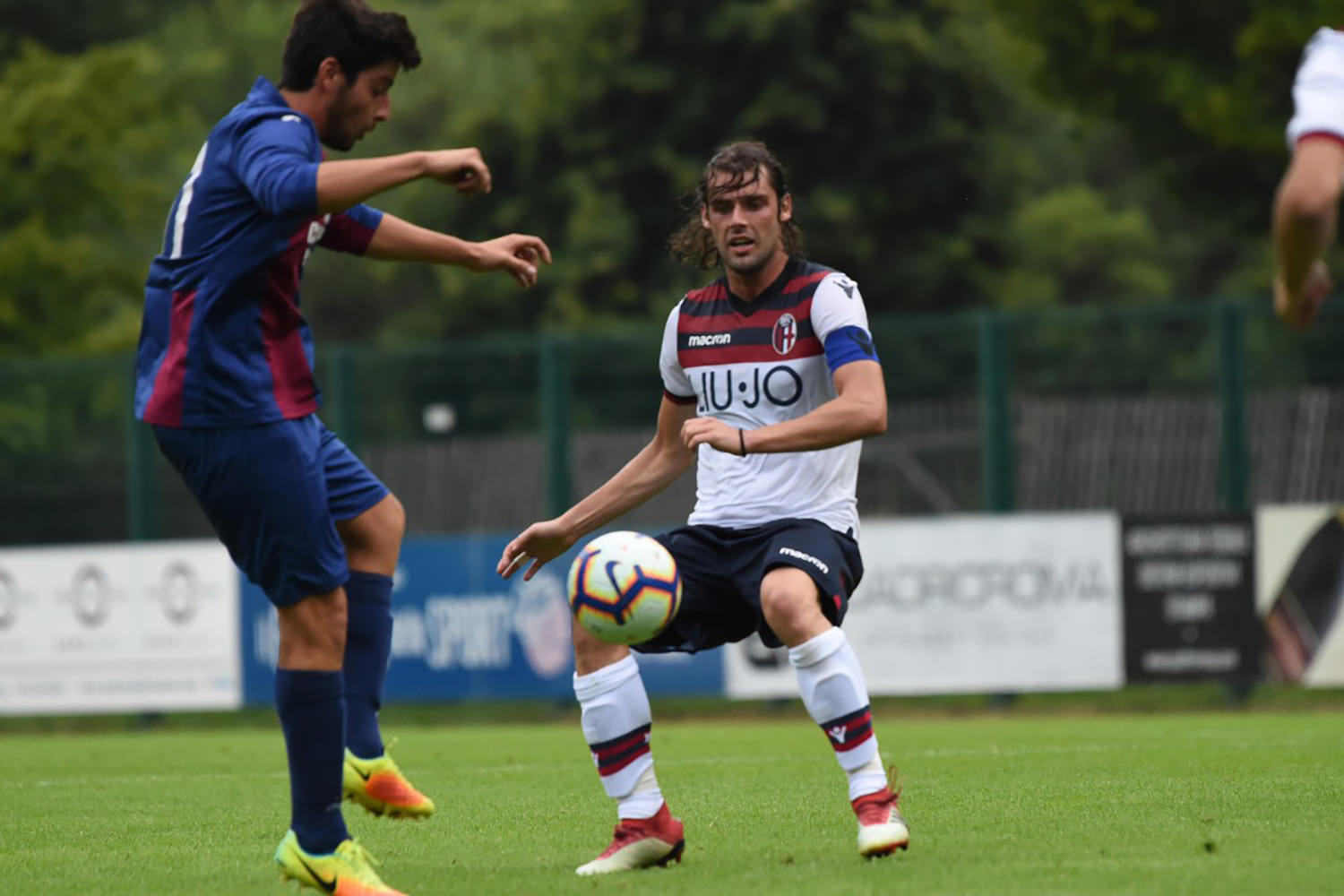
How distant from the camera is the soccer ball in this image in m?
6.09

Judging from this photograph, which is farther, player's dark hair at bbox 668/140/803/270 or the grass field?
Answer: player's dark hair at bbox 668/140/803/270

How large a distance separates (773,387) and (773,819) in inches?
69.3

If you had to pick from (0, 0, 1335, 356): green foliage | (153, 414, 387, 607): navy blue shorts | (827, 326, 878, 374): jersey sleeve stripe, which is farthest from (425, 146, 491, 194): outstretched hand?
(0, 0, 1335, 356): green foliage

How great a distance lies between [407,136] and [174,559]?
31666mm

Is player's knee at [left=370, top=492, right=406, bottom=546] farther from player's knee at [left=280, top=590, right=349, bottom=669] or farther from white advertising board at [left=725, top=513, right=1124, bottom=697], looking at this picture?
white advertising board at [left=725, top=513, right=1124, bottom=697]

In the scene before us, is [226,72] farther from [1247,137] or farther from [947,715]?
[947,715]

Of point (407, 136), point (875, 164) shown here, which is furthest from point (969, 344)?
point (407, 136)

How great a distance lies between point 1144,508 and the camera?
1647 cm

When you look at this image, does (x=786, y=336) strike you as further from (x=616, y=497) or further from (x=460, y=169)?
(x=460, y=169)

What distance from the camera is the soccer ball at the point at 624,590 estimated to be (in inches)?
240

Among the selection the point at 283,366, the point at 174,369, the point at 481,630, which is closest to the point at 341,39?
the point at 283,366

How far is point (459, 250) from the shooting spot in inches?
223

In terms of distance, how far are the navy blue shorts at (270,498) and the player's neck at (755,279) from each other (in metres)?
1.63

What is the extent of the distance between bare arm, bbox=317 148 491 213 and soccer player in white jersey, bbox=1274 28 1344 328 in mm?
2006
